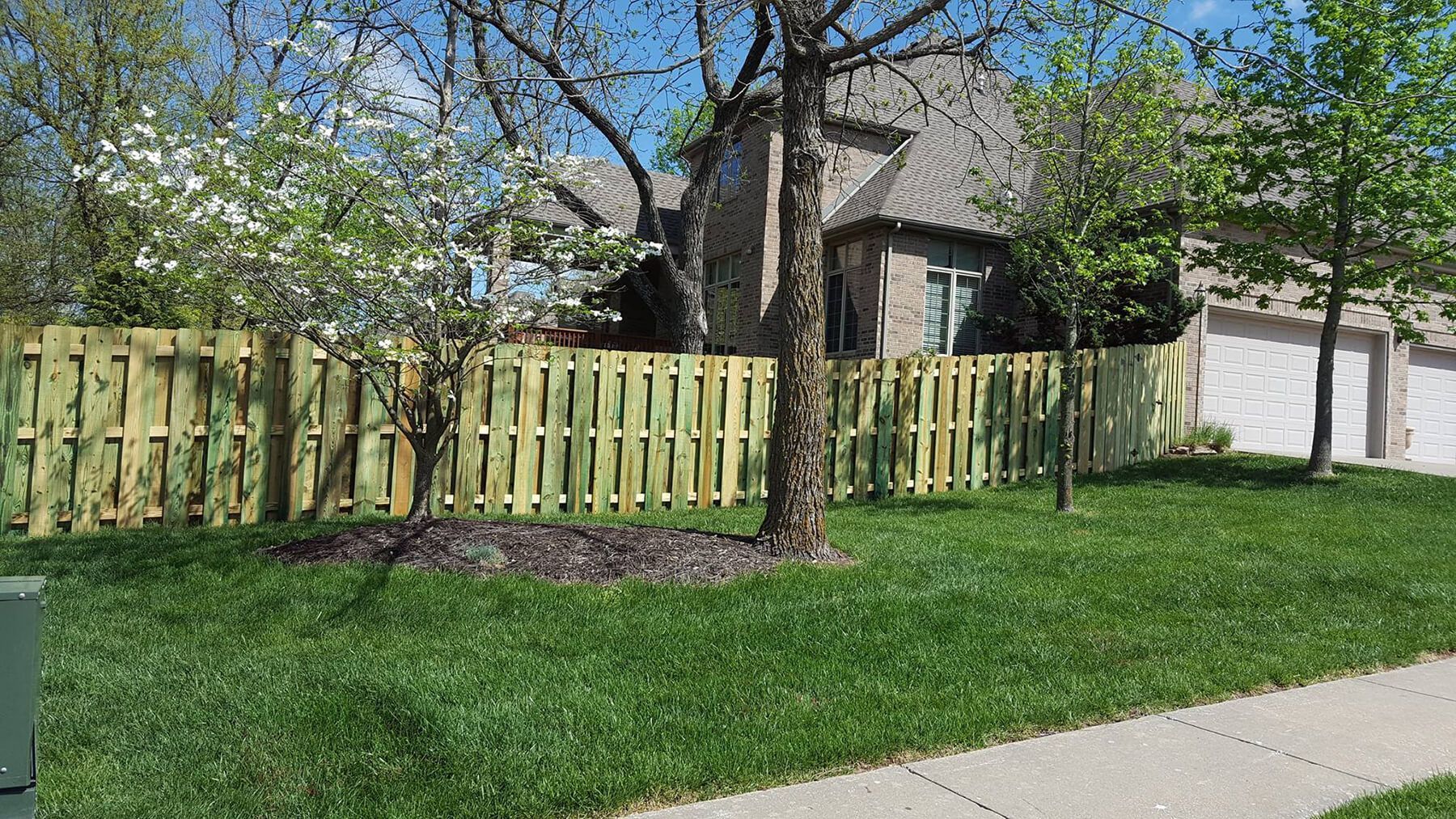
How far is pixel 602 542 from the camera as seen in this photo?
23.9 feet

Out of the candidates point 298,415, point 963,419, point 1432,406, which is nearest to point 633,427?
point 298,415

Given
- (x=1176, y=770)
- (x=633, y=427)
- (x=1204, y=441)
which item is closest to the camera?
(x=1176, y=770)

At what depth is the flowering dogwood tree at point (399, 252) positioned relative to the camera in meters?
7.11

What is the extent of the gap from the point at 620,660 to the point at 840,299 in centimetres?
1547

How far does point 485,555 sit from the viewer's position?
22.1ft

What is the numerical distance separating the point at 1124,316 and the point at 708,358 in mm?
8681

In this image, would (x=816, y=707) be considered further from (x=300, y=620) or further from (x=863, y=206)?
(x=863, y=206)

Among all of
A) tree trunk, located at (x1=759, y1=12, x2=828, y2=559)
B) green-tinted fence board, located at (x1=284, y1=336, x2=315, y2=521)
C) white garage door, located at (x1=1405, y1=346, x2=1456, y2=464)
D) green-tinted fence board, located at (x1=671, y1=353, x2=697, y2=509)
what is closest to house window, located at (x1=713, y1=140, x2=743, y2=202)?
green-tinted fence board, located at (x1=671, y1=353, x2=697, y2=509)

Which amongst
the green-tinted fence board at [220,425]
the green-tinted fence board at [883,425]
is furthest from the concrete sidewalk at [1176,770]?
the green-tinted fence board at [883,425]

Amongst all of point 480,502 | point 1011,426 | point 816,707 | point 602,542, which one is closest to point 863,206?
point 1011,426

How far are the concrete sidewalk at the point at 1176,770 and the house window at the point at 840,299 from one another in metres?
14.8

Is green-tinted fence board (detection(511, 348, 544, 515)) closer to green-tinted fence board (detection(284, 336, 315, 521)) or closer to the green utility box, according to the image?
green-tinted fence board (detection(284, 336, 315, 521))

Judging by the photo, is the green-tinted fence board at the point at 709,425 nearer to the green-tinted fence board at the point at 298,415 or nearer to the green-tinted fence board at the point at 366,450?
the green-tinted fence board at the point at 366,450

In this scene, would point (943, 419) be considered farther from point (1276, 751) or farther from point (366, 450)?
point (1276, 751)
